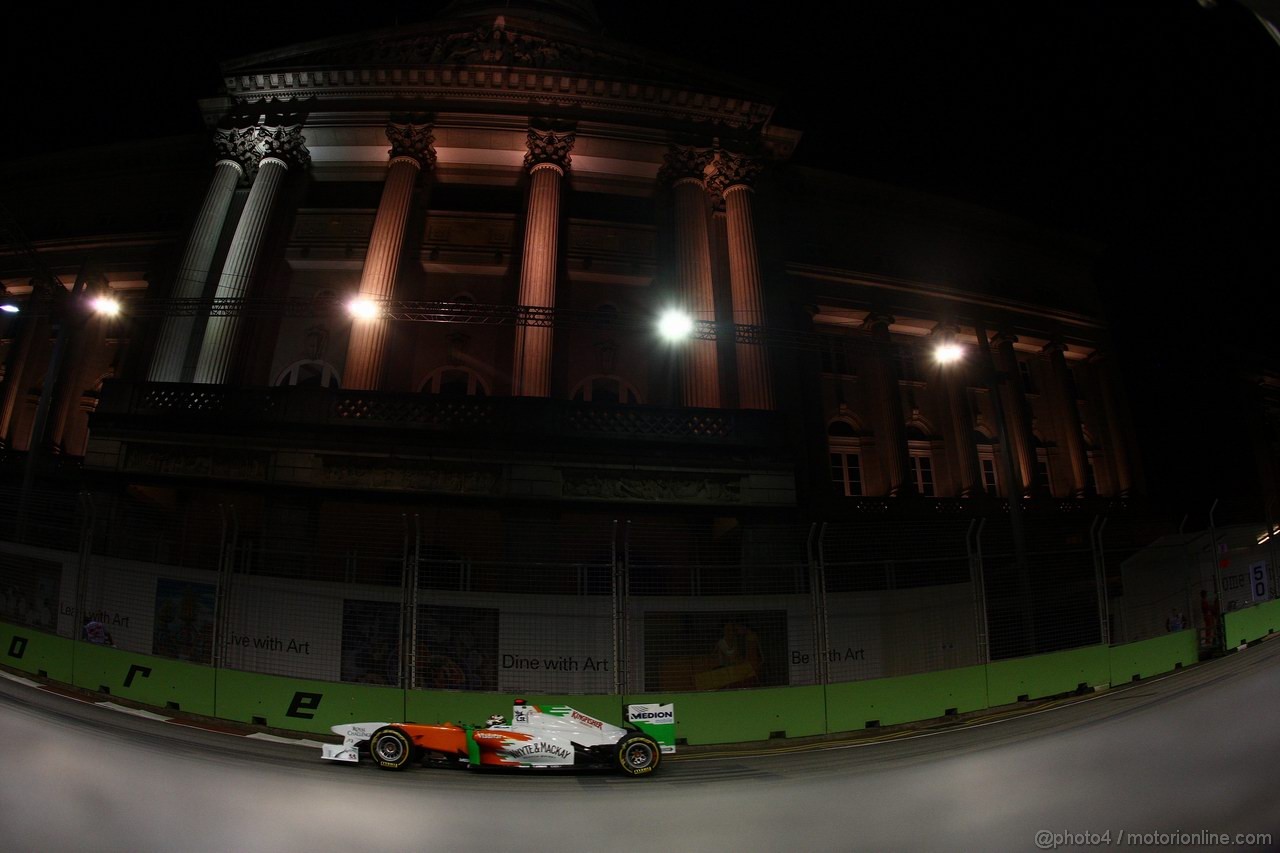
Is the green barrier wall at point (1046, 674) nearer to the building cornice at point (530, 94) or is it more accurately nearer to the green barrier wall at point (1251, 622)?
the green barrier wall at point (1251, 622)

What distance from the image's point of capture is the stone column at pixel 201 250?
8953 mm

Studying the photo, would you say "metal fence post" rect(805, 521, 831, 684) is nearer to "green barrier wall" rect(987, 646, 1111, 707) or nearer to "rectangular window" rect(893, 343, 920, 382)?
"green barrier wall" rect(987, 646, 1111, 707)

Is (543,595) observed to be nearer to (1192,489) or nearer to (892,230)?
(1192,489)

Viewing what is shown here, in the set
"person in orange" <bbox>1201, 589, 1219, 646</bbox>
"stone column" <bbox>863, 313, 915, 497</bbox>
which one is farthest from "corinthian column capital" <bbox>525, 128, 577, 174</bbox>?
"person in orange" <bbox>1201, 589, 1219, 646</bbox>

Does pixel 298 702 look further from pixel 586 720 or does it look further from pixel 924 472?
pixel 924 472

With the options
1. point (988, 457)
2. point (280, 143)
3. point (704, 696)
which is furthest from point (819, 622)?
point (280, 143)

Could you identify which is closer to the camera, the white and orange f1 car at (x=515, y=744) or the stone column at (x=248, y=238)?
the white and orange f1 car at (x=515, y=744)

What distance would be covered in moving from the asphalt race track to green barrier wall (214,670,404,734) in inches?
51.6

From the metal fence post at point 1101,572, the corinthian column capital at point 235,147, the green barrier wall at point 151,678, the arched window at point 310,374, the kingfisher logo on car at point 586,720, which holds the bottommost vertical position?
the kingfisher logo on car at point 586,720

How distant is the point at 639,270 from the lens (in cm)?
1253

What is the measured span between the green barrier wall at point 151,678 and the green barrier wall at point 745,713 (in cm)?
416

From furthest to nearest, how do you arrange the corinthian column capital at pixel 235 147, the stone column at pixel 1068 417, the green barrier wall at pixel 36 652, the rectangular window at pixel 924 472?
1. the rectangular window at pixel 924 472
2. the corinthian column capital at pixel 235 147
3. the stone column at pixel 1068 417
4. the green barrier wall at pixel 36 652

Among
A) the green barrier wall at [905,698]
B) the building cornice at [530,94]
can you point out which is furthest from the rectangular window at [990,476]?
the building cornice at [530,94]

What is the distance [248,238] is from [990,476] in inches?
692
